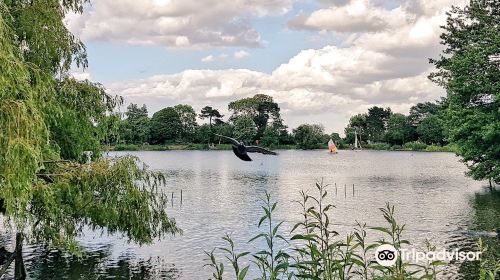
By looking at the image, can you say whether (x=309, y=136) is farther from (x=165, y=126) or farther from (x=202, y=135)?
(x=165, y=126)

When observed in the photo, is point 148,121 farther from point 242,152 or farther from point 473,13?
point 242,152

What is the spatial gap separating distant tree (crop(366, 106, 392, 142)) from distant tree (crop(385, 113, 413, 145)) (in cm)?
622

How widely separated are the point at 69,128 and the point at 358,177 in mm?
53418

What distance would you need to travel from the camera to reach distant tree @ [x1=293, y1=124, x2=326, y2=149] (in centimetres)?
16062

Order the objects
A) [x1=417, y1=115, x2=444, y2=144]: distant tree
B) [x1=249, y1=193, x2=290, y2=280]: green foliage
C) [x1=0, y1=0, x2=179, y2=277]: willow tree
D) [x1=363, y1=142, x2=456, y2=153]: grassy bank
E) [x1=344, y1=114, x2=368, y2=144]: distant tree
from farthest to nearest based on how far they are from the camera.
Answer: [x1=344, y1=114, x2=368, y2=144]: distant tree, [x1=417, y1=115, x2=444, y2=144]: distant tree, [x1=363, y1=142, x2=456, y2=153]: grassy bank, [x1=0, y1=0, x2=179, y2=277]: willow tree, [x1=249, y1=193, x2=290, y2=280]: green foliage

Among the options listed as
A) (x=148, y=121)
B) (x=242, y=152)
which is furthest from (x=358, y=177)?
(x=148, y=121)

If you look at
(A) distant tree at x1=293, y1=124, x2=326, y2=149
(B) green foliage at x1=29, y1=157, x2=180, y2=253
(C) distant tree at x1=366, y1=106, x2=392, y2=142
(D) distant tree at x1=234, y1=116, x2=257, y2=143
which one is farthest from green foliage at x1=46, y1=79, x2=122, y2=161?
(C) distant tree at x1=366, y1=106, x2=392, y2=142

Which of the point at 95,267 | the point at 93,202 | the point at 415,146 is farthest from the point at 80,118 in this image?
the point at 415,146

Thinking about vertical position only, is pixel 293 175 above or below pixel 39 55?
below

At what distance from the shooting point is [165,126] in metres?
151

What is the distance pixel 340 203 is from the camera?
4297cm

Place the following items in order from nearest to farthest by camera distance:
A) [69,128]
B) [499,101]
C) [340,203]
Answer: [69,128] → [499,101] → [340,203]

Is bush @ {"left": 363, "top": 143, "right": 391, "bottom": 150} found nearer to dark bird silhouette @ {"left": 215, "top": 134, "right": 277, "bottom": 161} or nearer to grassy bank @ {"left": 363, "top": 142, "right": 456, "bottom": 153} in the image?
grassy bank @ {"left": 363, "top": 142, "right": 456, "bottom": 153}

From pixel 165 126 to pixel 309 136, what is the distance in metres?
44.3
